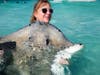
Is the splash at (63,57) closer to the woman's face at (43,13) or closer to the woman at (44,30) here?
the woman at (44,30)

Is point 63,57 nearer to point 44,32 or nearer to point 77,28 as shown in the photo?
point 44,32

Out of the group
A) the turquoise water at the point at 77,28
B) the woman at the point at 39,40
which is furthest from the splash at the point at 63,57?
the turquoise water at the point at 77,28

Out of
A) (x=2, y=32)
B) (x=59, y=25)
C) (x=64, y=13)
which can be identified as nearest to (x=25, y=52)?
(x=2, y=32)

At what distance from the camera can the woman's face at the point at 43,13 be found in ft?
21.2

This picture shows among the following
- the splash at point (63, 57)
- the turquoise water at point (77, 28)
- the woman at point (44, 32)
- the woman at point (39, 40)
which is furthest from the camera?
the turquoise water at point (77, 28)

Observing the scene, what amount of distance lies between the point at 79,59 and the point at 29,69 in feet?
8.31

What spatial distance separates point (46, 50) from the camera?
21.0ft

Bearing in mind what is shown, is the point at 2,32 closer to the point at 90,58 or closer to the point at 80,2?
the point at 90,58

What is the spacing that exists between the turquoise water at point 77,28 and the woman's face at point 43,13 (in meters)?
1.38

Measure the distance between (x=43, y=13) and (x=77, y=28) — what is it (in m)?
6.79

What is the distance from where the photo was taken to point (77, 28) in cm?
1305

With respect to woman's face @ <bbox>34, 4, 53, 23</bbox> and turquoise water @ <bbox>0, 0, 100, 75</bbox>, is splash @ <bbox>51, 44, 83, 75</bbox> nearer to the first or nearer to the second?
turquoise water @ <bbox>0, 0, 100, 75</bbox>

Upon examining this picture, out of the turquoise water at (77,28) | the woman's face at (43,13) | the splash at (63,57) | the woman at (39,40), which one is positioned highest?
the woman's face at (43,13)

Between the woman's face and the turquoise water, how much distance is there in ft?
4.53
